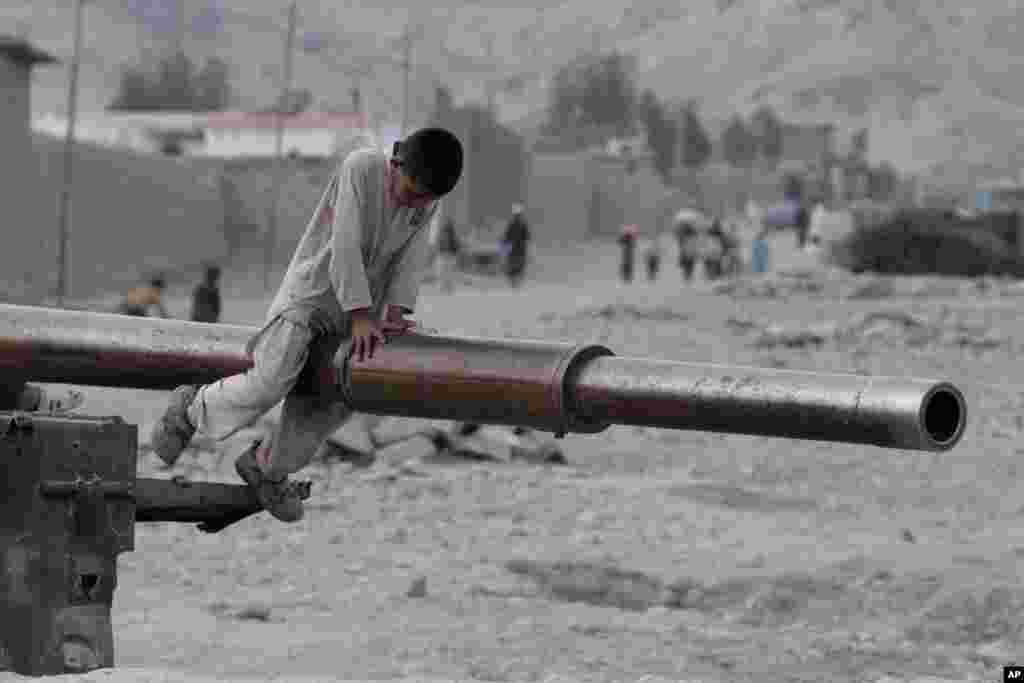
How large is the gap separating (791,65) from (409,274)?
572 feet

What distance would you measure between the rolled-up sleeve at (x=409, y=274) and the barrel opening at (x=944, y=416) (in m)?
1.66

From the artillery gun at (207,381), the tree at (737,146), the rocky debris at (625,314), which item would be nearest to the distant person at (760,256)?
the rocky debris at (625,314)

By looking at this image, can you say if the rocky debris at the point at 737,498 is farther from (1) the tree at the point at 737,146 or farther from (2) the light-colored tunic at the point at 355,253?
(1) the tree at the point at 737,146

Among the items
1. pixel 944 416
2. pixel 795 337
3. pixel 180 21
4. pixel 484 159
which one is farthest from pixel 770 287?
pixel 180 21

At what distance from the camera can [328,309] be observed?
5.82 metres

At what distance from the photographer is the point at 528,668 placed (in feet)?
28.0

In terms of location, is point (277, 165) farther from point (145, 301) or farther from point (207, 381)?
point (207, 381)

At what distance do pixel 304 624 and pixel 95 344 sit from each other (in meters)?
3.80

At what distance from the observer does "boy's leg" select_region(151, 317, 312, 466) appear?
223 inches

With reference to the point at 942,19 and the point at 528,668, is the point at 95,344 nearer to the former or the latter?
the point at 528,668

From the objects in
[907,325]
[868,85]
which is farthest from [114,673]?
[868,85]

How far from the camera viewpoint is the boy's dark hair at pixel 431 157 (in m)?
5.56

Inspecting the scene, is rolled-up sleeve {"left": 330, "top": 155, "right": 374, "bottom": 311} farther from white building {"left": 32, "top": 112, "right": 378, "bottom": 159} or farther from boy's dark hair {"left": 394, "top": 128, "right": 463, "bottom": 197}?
white building {"left": 32, "top": 112, "right": 378, "bottom": 159}

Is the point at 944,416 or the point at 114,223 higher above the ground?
the point at 114,223
